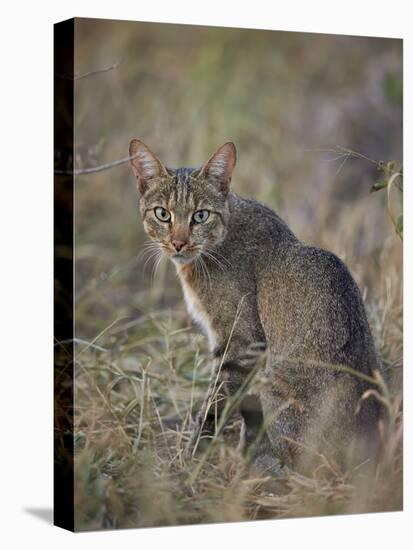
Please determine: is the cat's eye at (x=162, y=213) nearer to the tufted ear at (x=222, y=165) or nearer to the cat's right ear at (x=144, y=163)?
the cat's right ear at (x=144, y=163)

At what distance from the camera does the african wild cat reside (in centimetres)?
707

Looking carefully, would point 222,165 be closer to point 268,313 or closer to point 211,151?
point 268,313

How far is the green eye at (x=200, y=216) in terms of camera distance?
708 cm

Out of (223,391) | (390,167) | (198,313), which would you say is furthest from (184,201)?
(390,167)

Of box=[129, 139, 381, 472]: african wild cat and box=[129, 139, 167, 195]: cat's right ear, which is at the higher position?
box=[129, 139, 167, 195]: cat's right ear

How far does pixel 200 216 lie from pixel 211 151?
6.02 ft

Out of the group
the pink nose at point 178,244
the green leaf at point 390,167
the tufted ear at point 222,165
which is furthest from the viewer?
the green leaf at point 390,167

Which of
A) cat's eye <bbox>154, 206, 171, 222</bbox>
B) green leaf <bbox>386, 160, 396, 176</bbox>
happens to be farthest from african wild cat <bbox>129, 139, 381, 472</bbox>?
green leaf <bbox>386, 160, 396, 176</bbox>

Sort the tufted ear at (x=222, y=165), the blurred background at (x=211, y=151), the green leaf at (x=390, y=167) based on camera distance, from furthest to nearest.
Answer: the blurred background at (x=211, y=151) → the green leaf at (x=390, y=167) → the tufted ear at (x=222, y=165)

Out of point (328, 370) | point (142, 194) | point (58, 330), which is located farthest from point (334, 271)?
point (58, 330)

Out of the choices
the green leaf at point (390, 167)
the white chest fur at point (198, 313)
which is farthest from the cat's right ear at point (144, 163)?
the green leaf at point (390, 167)

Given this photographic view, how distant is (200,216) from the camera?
7109mm

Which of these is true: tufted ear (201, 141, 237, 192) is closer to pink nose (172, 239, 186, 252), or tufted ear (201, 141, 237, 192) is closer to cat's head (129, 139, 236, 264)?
cat's head (129, 139, 236, 264)

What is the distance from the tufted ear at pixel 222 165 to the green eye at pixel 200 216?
21 cm
